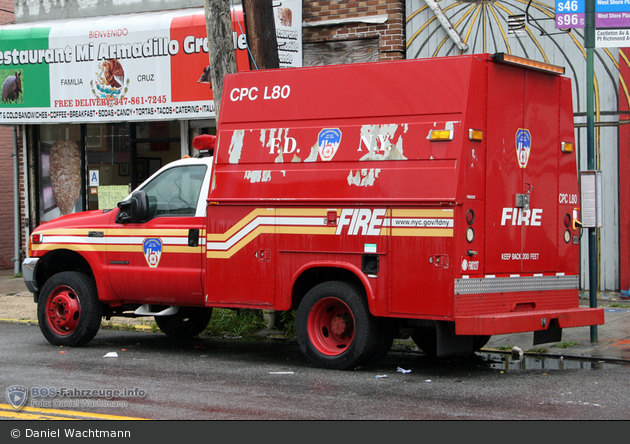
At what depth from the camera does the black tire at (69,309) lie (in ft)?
31.7

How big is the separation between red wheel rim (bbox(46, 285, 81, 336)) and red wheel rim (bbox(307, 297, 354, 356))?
3.19 m

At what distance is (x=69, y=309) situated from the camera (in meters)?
9.76

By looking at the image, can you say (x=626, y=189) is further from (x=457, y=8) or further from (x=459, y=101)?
(x=459, y=101)

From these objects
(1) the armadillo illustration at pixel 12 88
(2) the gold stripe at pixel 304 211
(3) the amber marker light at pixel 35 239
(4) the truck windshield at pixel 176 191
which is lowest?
(3) the amber marker light at pixel 35 239

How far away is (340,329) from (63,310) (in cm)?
373

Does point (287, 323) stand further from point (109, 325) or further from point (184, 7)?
point (184, 7)

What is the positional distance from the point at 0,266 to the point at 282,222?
14509 mm

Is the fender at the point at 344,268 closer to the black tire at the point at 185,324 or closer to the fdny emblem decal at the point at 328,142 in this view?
the fdny emblem decal at the point at 328,142

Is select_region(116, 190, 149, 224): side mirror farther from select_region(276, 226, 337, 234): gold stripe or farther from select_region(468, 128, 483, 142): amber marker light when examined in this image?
select_region(468, 128, 483, 142): amber marker light

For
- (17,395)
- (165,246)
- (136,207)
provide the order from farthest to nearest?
(136,207) < (165,246) < (17,395)

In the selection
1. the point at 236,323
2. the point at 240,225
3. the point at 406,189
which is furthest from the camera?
the point at 236,323

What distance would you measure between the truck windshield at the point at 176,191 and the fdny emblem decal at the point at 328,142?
1.68 m

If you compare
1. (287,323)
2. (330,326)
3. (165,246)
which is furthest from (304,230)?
(287,323)

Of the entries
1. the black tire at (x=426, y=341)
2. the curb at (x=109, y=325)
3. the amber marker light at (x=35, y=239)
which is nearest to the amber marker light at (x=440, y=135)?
the black tire at (x=426, y=341)
